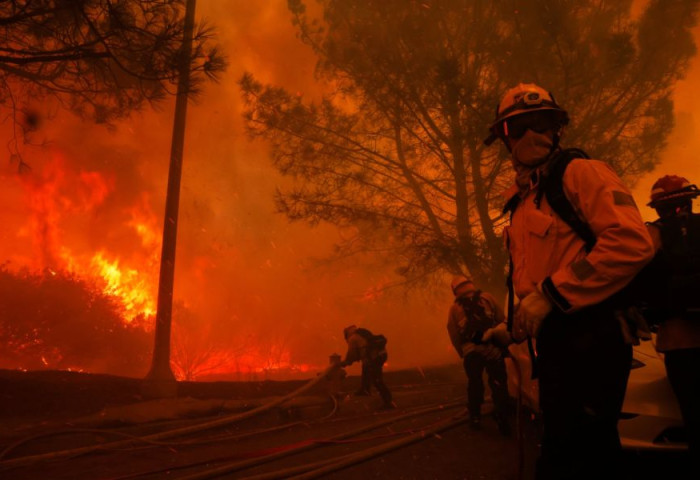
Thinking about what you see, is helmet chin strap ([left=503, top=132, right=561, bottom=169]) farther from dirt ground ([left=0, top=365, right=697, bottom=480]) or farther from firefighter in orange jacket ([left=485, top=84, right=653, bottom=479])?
dirt ground ([left=0, top=365, right=697, bottom=480])

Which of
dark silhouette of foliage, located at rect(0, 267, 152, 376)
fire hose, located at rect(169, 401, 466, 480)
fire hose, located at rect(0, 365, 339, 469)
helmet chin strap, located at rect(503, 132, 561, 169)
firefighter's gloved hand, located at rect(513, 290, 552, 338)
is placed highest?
dark silhouette of foliage, located at rect(0, 267, 152, 376)

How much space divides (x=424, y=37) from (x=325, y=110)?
2.21m

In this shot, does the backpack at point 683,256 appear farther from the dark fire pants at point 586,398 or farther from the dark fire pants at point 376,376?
the dark fire pants at point 376,376

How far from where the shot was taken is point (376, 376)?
753 cm

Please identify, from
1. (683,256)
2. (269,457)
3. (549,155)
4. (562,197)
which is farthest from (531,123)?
(269,457)

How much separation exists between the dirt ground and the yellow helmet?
116 centimetres

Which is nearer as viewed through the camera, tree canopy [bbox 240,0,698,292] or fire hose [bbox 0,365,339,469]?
fire hose [bbox 0,365,339,469]

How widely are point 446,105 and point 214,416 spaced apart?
5632 mm

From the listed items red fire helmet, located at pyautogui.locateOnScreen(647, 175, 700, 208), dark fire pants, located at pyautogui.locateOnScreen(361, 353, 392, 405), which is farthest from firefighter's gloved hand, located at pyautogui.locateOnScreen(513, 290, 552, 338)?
dark fire pants, located at pyautogui.locateOnScreen(361, 353, 392, 405)

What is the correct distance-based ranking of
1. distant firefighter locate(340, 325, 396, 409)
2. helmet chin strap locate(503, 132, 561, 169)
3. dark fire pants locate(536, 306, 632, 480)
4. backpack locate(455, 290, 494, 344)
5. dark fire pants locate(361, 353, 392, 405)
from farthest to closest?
distant firefighter locate(340, 325, 396, 409)
dark fire pants locate(361, 353, 392, 405)
backpack locate(455, 290, 494, 344)
helmet chin strap locate(503, 132, 561, 169)
dark fire pants locate(536, 306, 632, 480)

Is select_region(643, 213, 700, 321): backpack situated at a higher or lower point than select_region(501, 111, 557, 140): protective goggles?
lower

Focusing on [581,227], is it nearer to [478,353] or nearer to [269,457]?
[269,457]

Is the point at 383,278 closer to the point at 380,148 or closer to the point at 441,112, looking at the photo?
the point at 380,148

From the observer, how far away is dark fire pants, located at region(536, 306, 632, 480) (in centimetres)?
133
